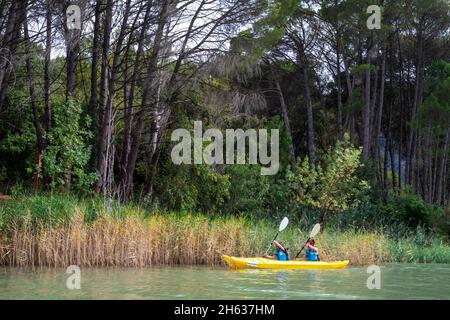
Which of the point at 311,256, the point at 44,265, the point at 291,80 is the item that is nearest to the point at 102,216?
the point at 44,265

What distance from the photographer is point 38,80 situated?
2145 centimetres

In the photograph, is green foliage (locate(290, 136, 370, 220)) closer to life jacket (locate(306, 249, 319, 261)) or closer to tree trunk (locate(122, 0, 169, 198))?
tree trunk (locate(122, 0, 169, 198))

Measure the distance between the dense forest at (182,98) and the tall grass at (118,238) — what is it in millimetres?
2107

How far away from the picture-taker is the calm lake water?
10.3 metres

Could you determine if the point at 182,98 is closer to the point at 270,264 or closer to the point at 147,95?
the point at 147,95

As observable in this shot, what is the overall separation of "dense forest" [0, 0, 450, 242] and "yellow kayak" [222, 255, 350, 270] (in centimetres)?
382
